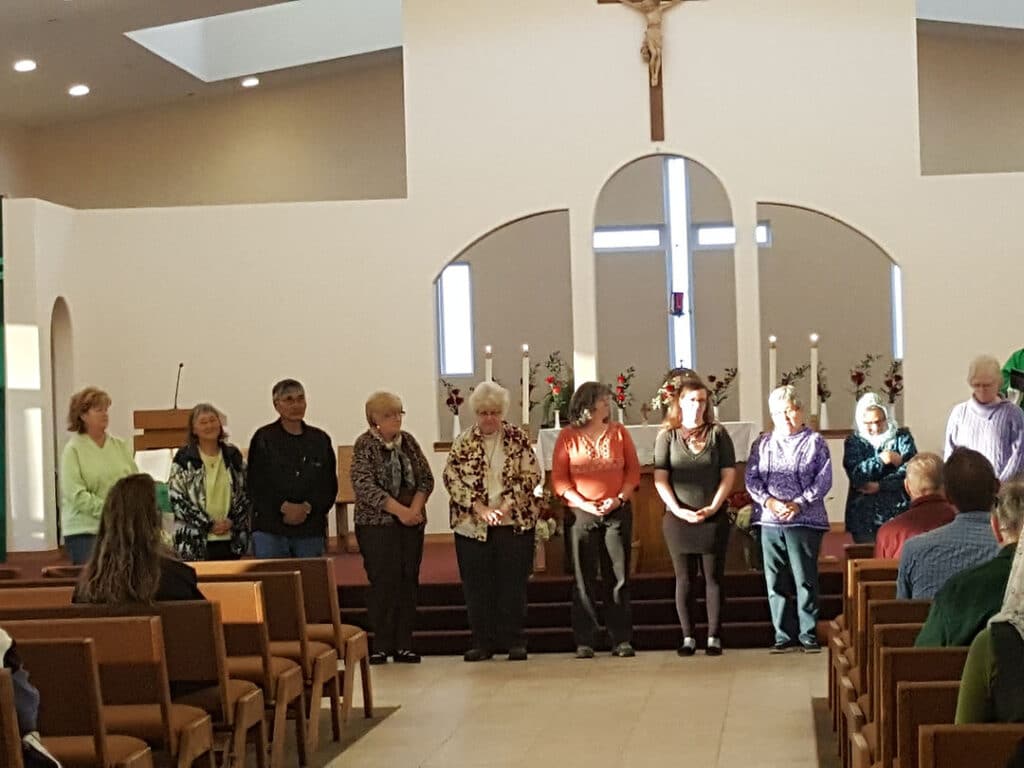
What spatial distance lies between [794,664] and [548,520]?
68.3 inches

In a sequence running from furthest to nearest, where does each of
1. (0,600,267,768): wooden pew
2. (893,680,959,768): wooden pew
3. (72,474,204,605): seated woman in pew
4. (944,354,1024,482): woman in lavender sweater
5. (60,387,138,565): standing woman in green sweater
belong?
(944,354,1024,482): woman in lavender sweater → (60,387,138,565): standing woman in green sweater → (72,474,204,605): seated woman in pew → (0,600,267,768): wooden pew → (893,680,959,768): wooden pew

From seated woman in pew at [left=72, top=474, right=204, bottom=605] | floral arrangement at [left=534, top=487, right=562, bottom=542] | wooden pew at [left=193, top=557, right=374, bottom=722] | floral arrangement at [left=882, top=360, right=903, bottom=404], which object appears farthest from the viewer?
floral arrangement at [left=882, top=360, right=903, bottom=404]

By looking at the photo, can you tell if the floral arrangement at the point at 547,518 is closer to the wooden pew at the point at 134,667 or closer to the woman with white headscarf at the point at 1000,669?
the wooden pew at the point at 134,667

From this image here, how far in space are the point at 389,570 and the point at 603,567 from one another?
1.04 metres

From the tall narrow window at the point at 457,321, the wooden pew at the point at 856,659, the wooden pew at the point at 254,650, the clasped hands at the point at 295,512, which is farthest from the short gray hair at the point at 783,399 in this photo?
the tall narrow window at the point at 457,321

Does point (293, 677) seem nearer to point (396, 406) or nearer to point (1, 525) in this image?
point (396, 406)

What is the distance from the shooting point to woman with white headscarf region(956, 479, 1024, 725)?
10.0 ft

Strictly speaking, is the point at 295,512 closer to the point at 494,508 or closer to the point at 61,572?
the point at 494,508

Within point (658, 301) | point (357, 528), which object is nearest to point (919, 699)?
point (357, 528)

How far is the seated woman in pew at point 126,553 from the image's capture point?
5137mm

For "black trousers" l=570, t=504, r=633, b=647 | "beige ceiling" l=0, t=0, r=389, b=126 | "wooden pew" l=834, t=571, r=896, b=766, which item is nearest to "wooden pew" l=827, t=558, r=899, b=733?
"wooden pew" l=834, t=571, r=896, b=766

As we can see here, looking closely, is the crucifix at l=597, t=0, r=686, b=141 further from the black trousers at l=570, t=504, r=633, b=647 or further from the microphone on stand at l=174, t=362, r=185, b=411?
the black trousers at l=570, t=504, r=633, b=647

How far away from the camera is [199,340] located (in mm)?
12711

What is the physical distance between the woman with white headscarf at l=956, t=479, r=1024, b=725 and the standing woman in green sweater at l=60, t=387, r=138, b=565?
5.32 meters
